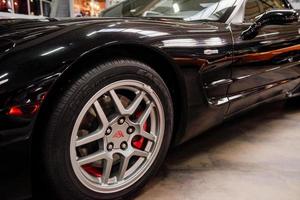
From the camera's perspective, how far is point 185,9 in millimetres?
1971

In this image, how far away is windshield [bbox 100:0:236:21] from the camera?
1.87 meters

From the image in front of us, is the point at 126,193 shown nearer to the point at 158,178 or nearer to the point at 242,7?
the point at 158,178

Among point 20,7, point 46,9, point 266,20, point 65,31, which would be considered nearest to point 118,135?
point 65,31

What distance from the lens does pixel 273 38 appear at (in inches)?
80.2

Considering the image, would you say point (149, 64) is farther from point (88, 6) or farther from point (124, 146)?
point (88, 6)

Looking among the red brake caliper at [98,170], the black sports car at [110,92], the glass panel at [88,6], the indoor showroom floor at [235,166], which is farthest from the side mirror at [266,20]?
the glass panel at [88,6]

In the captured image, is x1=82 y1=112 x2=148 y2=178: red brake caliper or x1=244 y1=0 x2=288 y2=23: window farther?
x1=244 y1=0 x2=288 y2=23: window

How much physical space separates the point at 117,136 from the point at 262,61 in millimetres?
1067

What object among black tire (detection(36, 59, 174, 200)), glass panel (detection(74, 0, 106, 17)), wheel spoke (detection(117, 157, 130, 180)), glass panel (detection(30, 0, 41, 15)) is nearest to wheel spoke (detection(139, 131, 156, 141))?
wheel spoke (detection(117, 157, 130, 180))

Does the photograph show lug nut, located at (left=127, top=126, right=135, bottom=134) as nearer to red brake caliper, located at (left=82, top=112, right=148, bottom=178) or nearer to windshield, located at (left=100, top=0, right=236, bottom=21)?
red brake caliper, located at (left=82, top=112, right=148, bottom=178)

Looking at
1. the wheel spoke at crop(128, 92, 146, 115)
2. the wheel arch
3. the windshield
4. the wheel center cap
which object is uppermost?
the windshield

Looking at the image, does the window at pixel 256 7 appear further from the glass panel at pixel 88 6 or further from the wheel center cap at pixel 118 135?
the glass panel at pixel 88 6

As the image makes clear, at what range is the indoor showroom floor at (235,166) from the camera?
1.54 meters

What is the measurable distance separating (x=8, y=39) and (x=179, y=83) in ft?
2.23
